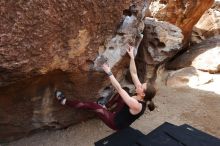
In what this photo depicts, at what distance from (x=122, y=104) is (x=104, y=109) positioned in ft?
1.20

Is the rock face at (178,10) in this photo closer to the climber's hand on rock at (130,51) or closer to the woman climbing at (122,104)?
the climber's hand on rock at (130,51)

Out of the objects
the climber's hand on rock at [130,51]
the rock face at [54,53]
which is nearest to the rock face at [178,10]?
the rock face at [54,53]

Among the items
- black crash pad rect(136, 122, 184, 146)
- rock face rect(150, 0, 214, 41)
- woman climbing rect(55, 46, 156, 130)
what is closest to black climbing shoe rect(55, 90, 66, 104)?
woman climbing rect(55, 46, 156, 130)

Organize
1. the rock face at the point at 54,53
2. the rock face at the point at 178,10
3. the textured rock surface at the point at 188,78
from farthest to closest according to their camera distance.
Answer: the rock face at the point at 178,10 → the textured rock surface at the point at 188,78 → the rock face at the point at 54,53

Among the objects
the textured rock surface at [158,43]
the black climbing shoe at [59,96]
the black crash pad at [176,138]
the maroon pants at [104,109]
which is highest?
the textured rock surface at [158,43]

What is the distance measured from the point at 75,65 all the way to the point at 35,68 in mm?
629

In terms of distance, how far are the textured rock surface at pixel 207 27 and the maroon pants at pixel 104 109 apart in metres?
4.54

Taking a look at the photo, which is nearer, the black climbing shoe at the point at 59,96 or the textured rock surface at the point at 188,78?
the black climbing shoe at the point at 59,96

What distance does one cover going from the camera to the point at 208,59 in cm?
755

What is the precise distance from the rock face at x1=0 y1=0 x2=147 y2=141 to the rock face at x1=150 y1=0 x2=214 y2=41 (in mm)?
2613

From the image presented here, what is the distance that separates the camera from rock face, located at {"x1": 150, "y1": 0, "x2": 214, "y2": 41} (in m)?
7.86

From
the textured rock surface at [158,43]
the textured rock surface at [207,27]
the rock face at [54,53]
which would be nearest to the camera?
the rock face at [54,53]

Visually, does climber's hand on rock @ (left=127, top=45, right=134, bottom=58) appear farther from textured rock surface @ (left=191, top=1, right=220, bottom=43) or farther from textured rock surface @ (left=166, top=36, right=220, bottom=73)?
textured rock surface @ (left=191, top=1, right=220, bottom=43)

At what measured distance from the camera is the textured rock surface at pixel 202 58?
737 cm
